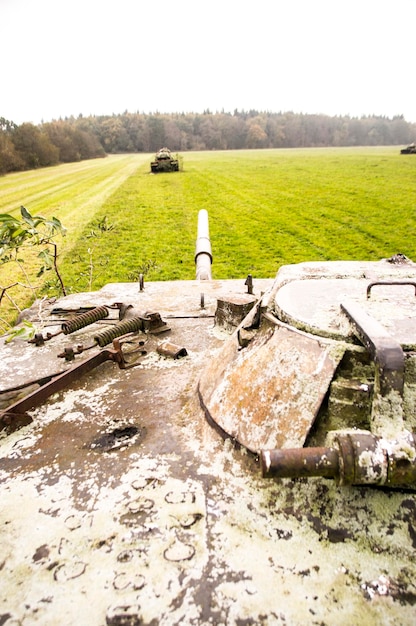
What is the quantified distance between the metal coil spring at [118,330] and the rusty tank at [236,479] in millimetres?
276

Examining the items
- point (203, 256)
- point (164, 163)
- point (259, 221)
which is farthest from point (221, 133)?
point (203, 256)

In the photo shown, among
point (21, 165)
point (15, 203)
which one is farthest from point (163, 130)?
point (15, 203)

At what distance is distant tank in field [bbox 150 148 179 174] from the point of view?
38469 millimetres

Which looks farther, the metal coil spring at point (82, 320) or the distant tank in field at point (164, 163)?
the distant tank in field at point (164, 163)

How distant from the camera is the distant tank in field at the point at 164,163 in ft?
126

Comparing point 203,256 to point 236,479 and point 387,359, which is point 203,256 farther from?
point 387,359

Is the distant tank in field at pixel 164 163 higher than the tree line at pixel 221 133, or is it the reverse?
the tree line at pixel 221 133

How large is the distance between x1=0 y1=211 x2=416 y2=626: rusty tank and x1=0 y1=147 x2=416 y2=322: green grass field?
5.42 metres

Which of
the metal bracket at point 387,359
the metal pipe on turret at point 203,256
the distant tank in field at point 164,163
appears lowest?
the metal pipe on turret at point 203,256

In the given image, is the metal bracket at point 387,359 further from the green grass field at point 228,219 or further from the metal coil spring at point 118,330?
the green grass field at point 228,219

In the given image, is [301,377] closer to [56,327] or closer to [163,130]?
[56,327]

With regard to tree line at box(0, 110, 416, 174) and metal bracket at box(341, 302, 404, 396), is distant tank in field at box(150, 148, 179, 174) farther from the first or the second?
metal bracket at box(341, 302, 404, 396)

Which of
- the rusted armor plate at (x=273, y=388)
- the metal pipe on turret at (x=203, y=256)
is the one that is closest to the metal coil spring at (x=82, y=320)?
the rusted armor plate at (x=273, y=388)

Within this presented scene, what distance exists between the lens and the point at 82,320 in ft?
12.7
